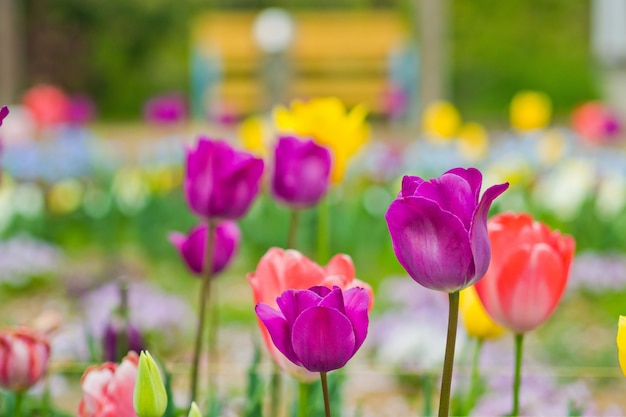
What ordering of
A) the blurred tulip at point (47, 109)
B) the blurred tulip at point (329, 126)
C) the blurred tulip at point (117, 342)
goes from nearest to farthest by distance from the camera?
the blurred tulip at point (117, 342), the blurred tulip at point (329, 126), the blurred tulip at point (47, 109)

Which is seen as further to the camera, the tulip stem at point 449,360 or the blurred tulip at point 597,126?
the blurred tulip at point 597,126

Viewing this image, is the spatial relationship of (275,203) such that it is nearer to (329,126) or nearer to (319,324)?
(329,126)

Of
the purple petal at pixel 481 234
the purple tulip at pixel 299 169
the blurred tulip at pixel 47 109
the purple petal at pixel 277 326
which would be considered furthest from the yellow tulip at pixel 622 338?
the blurred tulip at pixel 47 109

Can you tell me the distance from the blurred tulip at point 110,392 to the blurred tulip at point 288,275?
3.9 inches

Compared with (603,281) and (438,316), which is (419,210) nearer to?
(438,316)

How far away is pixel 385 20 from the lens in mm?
7766

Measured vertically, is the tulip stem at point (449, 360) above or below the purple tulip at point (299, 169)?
below

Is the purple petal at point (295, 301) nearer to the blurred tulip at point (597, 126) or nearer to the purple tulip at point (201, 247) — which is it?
the purple tulip at point (201, 247)

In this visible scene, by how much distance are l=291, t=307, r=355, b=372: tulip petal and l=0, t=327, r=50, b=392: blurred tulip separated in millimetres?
282

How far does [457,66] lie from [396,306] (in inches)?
391

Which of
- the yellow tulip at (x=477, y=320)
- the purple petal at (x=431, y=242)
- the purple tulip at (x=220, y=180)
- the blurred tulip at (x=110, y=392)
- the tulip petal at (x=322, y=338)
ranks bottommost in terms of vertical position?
the blurred tulip at (x=110, y=392)

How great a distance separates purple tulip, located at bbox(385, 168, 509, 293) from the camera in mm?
553

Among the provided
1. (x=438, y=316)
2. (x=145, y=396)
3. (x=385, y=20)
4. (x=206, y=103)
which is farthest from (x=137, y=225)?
(x=385, y=20)

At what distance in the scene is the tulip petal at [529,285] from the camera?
2.33 feet
